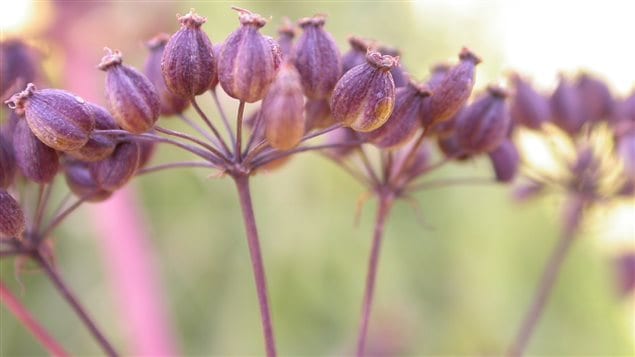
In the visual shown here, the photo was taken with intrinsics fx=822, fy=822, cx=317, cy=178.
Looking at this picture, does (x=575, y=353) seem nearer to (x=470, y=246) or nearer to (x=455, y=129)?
(x=470, y=246)

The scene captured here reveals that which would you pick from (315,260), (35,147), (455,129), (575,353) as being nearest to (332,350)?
(315,260)

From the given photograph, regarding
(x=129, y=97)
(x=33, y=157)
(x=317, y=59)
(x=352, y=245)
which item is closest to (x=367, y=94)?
(x=317, y=59)

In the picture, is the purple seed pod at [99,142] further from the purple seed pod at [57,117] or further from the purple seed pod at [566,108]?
the purple seed pod at [566,108]

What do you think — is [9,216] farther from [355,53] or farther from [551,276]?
[551,276]

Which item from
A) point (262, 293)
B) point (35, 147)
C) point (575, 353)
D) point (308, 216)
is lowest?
point (575, 353)

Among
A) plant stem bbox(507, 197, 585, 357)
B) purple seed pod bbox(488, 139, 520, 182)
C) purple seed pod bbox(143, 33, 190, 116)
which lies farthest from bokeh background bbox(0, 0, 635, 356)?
purple seed pod bbox(143, 33, 190, 116)

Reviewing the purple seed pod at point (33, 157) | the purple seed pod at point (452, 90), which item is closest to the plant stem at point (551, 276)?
the purple seed pod at point (452, 90)
